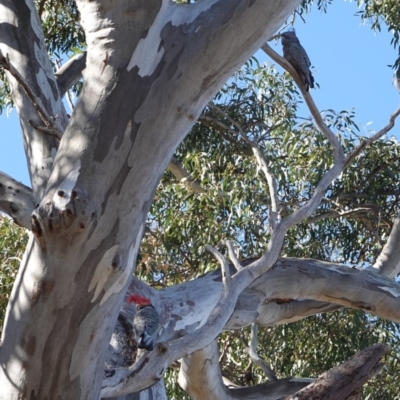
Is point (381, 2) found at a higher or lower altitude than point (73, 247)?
higher

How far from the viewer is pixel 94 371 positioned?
209 cm

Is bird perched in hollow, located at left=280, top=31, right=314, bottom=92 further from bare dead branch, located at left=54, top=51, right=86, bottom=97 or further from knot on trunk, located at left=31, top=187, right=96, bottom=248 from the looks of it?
knot on trunk, located at left=31, top=187, right=96, bottom=248

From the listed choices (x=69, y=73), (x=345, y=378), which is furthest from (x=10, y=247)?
(x=345, y=378)

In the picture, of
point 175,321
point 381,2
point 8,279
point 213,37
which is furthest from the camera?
point 381,2

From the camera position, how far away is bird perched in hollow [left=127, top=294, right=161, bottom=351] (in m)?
2.63

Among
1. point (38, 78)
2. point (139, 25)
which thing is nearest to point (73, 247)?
point (139, 25)

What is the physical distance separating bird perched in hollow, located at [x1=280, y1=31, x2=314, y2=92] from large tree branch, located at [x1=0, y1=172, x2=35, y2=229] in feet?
4.06

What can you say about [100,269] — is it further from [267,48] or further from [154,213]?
[154,213]

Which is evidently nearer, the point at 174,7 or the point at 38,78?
the point at 174,7

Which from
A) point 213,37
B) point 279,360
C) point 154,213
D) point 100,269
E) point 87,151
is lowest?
point 100,269

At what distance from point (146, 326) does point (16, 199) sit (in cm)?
87

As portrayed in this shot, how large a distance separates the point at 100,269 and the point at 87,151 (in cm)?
29

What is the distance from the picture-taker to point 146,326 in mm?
2766

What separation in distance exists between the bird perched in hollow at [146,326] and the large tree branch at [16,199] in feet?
2.03
